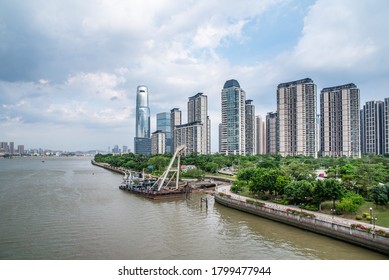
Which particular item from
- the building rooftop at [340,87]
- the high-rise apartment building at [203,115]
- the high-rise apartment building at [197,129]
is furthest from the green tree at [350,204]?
the high-rise apartment building at [203,115]

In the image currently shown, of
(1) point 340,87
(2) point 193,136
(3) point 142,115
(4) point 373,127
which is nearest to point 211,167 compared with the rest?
(1) point 340,87

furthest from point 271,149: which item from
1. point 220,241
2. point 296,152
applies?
point 220,241

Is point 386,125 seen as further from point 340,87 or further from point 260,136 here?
point 260,136

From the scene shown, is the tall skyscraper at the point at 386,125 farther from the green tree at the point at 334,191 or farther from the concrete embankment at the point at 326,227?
the concrete embankment at the point at 326,227

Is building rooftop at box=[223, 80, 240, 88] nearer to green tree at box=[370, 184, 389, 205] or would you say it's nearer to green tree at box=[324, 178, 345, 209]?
green tree at box=[370, 184, 389, 205]

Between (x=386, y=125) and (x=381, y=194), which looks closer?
(x=381, y=194)

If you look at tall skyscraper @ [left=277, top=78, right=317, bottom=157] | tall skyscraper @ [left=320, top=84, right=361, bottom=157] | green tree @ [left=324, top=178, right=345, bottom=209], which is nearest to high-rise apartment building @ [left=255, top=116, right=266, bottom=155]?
tall skyscraper @ [left=277, top=78, right=317, bottom=157]
